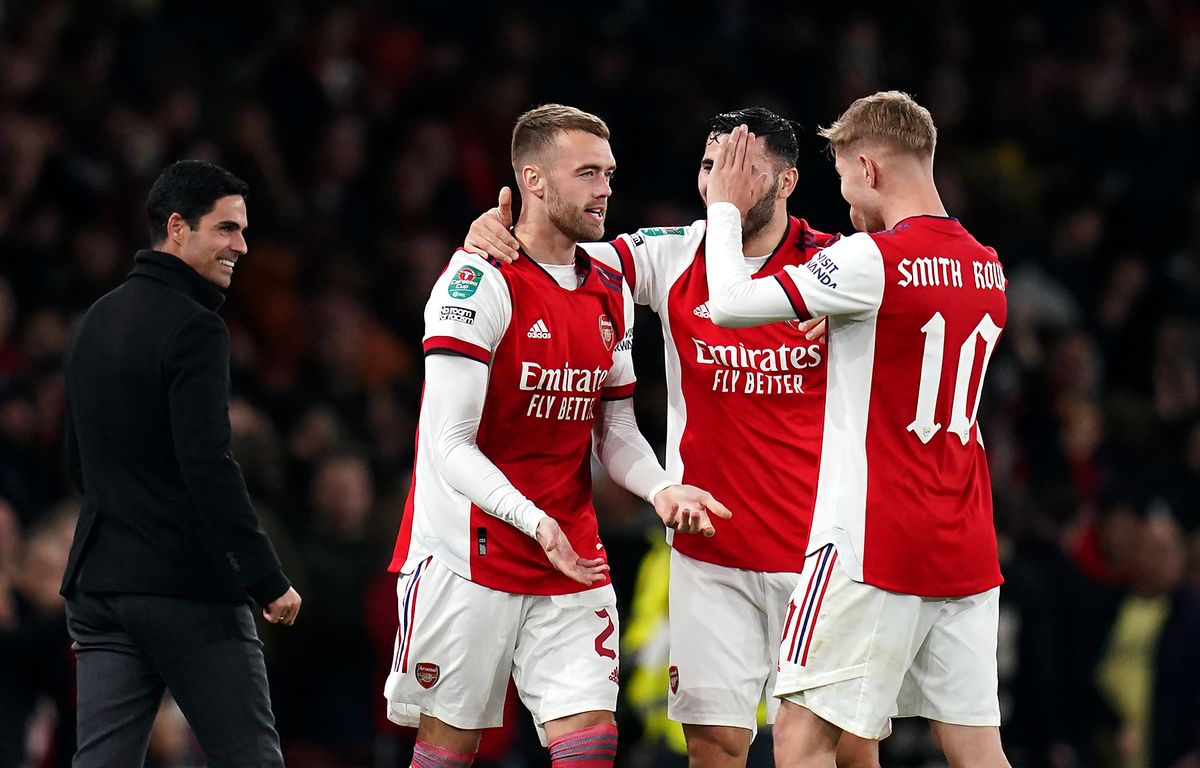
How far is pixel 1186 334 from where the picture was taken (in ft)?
41.5

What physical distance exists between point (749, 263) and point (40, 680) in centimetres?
392

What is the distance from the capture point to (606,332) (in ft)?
19.4

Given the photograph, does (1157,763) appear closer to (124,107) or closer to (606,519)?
(606,519)

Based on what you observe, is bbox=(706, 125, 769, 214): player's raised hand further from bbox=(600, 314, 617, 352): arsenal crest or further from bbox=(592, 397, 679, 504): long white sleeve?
bbox=(592, 397, 679, 504): long white sleeve

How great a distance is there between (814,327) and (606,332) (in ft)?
2.42

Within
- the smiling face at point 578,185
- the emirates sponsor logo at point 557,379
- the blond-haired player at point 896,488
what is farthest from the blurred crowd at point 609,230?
the smiling face at point 578,185

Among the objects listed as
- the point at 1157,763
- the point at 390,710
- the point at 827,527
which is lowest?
the point at 1157,763

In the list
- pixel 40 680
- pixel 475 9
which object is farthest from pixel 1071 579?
pixel 475 9

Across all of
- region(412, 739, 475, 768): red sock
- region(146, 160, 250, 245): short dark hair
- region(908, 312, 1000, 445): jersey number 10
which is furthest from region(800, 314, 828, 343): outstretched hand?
region(146, 160, 250, 245): short dark hair

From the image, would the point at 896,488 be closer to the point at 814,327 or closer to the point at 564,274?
the point at 814,327

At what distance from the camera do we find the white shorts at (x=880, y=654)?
17.1 ft

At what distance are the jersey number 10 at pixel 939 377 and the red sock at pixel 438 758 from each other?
189 centimetres

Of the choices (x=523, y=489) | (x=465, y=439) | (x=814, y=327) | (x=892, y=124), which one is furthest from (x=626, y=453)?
(x=892, y=124)

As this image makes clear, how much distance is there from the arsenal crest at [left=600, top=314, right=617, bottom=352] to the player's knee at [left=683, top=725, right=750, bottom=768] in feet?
4.57
